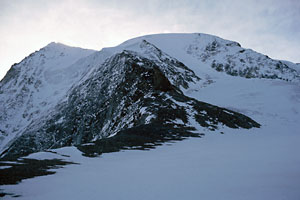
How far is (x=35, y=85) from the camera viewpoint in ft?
153

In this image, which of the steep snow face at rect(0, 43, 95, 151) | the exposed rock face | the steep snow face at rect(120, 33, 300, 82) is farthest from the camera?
the steep snow face at rect(120, 33, 300, 82)

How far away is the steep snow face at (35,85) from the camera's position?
36.3 metres

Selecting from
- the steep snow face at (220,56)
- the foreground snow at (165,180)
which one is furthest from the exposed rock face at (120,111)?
the steep snow face at (220,56)

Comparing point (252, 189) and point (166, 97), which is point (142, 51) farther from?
point (252, 189)

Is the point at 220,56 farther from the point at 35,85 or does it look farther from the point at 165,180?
the point at 165,180

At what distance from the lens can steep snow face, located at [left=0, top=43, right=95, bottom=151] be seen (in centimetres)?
3634

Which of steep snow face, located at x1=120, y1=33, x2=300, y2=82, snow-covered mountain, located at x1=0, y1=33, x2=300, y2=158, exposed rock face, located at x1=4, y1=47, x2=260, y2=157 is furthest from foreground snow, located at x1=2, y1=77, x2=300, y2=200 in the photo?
steep snow face, located at x1=120, y1=33, x2=300, y2=82

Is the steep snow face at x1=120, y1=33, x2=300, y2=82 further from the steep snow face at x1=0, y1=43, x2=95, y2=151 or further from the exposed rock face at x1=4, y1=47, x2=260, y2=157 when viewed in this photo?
the exposed rock face at x1=4, y1=47, x2=260, y2=157

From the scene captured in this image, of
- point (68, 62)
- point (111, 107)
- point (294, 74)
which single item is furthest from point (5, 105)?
point (294, 74)

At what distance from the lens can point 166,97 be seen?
17969 mm

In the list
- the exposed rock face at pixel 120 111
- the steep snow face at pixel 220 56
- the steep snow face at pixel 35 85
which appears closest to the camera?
the exposed rock face at pixel 120 111

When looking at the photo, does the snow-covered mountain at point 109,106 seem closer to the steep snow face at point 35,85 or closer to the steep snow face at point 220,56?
the steep snow face at point 35,85

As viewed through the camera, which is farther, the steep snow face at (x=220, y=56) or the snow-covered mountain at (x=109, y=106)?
the steep snow face at (x=220, y=56)

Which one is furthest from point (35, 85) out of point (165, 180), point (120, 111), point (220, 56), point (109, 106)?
point (220, 56)
